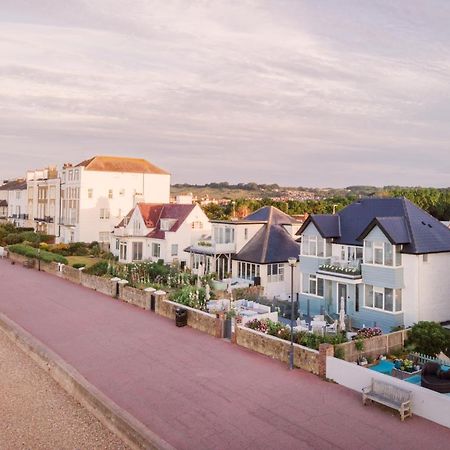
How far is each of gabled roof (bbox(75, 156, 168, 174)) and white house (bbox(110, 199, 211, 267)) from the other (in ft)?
44.3

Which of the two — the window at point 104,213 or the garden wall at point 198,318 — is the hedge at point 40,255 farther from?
the garden wall at point 198,318

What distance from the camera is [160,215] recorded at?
4409 centimetres

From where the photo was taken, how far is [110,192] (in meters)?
57.0

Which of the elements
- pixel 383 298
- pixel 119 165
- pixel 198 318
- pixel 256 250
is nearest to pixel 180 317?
pixel 198 318

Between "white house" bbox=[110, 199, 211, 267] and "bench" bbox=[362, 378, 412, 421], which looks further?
"white house" bbox=[110, 199, 211, 267]

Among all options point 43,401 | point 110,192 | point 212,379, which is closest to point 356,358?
point 212,379

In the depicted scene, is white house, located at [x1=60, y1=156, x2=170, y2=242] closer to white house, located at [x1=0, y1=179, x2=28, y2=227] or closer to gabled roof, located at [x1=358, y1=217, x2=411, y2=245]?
white house, located at [x1=0, y1=179, x2=28, y2=227]

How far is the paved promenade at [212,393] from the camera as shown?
1165 centimetres

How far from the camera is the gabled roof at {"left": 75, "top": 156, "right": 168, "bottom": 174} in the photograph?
5638cm

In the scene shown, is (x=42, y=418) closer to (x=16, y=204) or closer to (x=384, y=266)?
(x=384, y=266)

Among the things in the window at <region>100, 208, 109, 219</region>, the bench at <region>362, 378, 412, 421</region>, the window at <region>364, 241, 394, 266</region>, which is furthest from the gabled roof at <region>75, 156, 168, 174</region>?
the bench at <region>362, 378, 412, 421</region>

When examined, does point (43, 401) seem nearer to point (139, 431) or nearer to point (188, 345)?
point (139, 431)

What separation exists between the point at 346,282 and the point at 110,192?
3893cm

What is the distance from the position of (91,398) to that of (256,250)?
19.4 meters
